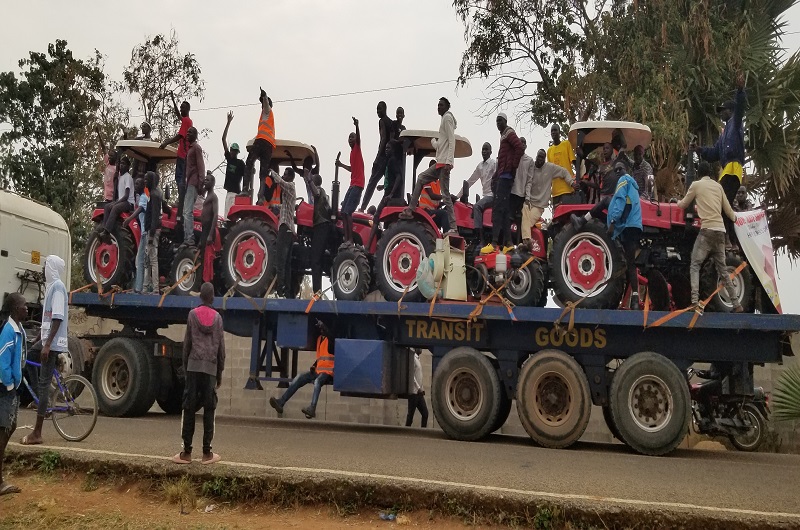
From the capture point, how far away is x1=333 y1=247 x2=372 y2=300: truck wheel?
1149 cm

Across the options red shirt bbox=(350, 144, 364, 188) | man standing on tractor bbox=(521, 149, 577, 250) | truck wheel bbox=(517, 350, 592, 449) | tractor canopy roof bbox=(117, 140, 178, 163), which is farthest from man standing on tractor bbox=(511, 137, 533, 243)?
tractor canopy roof bbox=(117, 140, 178, 163)

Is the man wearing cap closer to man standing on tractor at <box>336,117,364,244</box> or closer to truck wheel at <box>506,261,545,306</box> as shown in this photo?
man standing on tractor at <box>336,117,364,244</box>

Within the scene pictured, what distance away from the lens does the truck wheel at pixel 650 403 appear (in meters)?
9.21

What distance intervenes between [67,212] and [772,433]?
19265 mm

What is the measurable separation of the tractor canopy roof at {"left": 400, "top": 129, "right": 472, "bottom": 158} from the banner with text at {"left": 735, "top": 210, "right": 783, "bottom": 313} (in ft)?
13.1

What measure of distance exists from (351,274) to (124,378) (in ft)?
12.6

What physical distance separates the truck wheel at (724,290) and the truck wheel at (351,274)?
410 cm

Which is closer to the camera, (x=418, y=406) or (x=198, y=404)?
(x=198, y=404)

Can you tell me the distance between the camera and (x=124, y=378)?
508 inches

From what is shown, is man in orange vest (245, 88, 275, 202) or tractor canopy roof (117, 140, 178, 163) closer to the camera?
man in orange vest (245, 88, 275, 202)

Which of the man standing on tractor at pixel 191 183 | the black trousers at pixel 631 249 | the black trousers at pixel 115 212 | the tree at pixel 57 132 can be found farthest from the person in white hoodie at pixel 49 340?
the tree at pixel 57 132

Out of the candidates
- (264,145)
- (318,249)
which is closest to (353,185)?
(318,249)

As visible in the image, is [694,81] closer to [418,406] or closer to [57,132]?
[418,406]

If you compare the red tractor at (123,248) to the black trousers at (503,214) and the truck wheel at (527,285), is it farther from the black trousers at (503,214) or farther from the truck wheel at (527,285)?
the truck wheel at (527,285)
